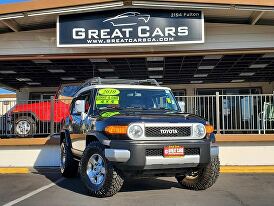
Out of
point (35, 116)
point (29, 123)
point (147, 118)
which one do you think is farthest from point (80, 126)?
point (29, 123)

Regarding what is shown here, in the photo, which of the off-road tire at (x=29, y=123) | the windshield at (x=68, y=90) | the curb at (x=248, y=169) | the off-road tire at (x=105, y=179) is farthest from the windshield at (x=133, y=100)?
the windshield at (x=68, y=90)

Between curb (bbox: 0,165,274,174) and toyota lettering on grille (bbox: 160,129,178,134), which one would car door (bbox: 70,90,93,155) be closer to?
toyota lettering on grille (bbox: 160,129,178,134)

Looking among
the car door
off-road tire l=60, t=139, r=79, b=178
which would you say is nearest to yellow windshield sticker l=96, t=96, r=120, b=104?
the car door

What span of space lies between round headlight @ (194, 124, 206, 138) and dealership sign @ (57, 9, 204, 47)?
18.8 feet

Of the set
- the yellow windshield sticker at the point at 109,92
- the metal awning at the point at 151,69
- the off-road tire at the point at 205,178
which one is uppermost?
the metal awning at the point at 151,69

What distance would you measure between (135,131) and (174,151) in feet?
2.26

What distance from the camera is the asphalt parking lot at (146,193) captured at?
679 centimetres

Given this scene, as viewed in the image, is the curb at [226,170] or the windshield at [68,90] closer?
the curb at [226,170]

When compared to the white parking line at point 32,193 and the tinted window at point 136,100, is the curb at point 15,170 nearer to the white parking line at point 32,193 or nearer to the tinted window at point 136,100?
the white parking line at point 32,193

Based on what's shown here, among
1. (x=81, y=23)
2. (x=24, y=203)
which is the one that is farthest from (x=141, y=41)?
(x=24, y=203)

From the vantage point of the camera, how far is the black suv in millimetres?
6598

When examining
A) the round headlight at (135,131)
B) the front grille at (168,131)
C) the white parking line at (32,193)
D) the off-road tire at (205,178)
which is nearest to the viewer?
the round headlight at (135,131)

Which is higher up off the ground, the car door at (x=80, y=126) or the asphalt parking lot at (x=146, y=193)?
the car door at (x=80, y=126)

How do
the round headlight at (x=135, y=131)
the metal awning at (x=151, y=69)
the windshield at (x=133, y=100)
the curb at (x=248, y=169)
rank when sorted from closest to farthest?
the round headlight at (x=135, y=131) < the windshield at (x=133, y=100) < the curb at (x=248, y=169) < the metal awning at (x=151, y=69)
